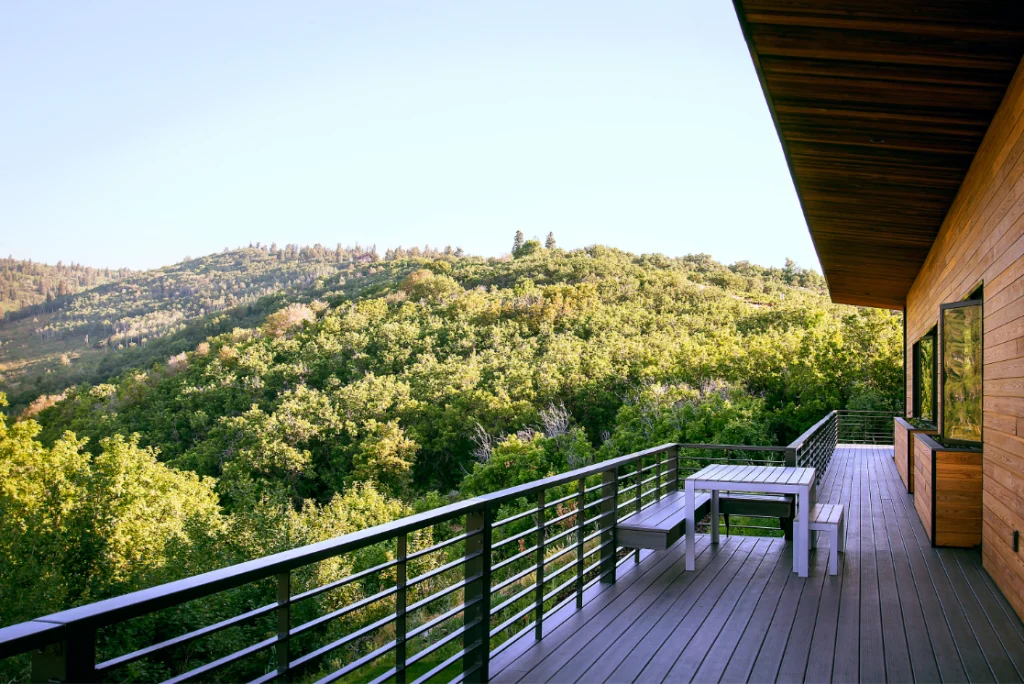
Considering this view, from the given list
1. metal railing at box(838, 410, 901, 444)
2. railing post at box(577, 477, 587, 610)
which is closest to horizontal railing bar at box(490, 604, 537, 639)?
railing post at box(577, 477, 587, 610)

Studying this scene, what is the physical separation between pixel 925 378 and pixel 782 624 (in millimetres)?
7024

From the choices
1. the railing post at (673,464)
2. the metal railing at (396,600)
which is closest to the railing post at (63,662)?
the metal railing at (396,600)

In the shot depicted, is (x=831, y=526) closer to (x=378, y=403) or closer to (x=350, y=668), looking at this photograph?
(x=350, y=668)

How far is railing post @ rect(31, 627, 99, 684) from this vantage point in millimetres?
1264

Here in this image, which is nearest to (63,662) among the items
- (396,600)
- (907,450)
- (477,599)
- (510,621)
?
(396,600)

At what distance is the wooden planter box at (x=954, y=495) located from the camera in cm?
562

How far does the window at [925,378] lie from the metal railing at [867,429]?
8.64m

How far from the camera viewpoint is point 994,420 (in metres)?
4.58

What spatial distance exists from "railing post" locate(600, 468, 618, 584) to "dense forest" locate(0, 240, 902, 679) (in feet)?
48.0

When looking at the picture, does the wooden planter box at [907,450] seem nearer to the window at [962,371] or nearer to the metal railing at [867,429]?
the window at [962,371]

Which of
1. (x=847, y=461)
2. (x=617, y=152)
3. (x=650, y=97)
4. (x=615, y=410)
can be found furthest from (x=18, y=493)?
(x=617, y=152)

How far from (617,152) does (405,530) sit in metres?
63.6

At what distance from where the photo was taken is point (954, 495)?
575 cm

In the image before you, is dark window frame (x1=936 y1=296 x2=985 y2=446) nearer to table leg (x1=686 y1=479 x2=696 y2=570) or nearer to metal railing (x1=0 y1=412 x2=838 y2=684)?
metal railing (x1=0 y1=412 x2=838 y2=684)
